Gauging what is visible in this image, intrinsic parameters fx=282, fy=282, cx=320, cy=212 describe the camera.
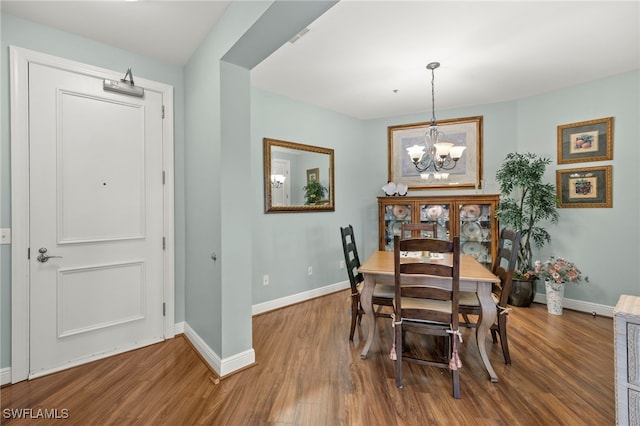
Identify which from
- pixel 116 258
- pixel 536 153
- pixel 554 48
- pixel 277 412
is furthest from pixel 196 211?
pixel 536 153

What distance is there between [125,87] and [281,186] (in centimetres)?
178

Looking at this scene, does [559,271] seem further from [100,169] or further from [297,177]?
[100,169]

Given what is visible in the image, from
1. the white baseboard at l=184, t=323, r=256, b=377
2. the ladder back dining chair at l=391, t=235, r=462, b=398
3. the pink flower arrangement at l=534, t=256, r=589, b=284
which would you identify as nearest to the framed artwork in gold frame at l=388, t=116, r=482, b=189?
the pink flower arrangement at l=534, t=256, r=589, b=284

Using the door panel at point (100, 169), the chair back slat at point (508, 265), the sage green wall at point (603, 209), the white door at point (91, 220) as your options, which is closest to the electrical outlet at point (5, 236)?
the white door at point (91, 220)

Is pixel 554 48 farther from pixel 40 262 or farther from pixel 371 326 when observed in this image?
pixel 40 262

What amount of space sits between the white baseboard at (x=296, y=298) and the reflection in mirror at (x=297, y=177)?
1107mm

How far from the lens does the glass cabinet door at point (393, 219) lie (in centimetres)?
411

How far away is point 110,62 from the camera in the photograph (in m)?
2.38

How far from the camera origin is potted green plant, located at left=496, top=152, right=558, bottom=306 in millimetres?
3338

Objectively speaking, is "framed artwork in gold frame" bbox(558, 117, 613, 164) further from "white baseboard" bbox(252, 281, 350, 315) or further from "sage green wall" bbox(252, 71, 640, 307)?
"white baseboard" bbox(252, 281, 350, 315)

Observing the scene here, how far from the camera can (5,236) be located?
1.98m

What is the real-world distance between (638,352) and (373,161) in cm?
363

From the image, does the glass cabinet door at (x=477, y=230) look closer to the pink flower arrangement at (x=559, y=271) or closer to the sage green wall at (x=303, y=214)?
the pink flower arrangement at (x=559, y=271)

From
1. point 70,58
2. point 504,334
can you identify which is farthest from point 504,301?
point 70,58
